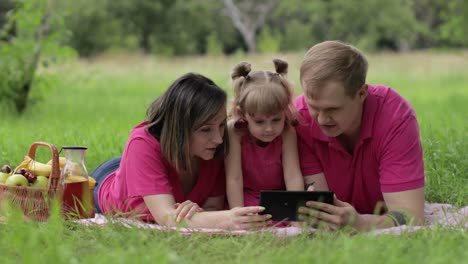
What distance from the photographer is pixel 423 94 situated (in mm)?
15859

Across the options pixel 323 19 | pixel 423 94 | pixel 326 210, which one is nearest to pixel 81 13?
pixel 323 19

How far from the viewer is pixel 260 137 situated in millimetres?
4801

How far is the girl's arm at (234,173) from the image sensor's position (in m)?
4.88

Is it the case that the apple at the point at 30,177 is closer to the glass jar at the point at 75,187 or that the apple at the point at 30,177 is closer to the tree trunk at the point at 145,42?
the glass jar at the point at 75,187

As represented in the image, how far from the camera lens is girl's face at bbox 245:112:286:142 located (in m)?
4.72

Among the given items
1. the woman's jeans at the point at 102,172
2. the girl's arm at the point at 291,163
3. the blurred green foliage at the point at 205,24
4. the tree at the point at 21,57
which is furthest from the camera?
the blurred green foliage at the point at 205,24

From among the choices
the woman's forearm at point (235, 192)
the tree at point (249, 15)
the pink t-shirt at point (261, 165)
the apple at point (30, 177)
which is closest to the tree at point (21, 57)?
the apple at point (30, 177)

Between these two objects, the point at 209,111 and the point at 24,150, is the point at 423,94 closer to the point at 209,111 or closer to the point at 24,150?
the point at 24,150

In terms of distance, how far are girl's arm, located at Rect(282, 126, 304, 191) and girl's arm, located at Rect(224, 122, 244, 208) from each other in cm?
31

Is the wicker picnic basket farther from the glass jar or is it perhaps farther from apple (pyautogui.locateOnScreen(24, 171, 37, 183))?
apple (pyautogui.locateOnScreen(24, 171, 37, 183))

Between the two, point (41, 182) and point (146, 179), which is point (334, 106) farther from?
point (41, 182)

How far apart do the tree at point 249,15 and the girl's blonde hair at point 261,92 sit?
51.8 m

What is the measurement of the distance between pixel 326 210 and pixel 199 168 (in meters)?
1.03

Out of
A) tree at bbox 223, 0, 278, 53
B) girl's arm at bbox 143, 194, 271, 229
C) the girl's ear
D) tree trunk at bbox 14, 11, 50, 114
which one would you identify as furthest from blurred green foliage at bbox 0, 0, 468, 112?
girl's arm at bbox 143, 194, 271, 229
